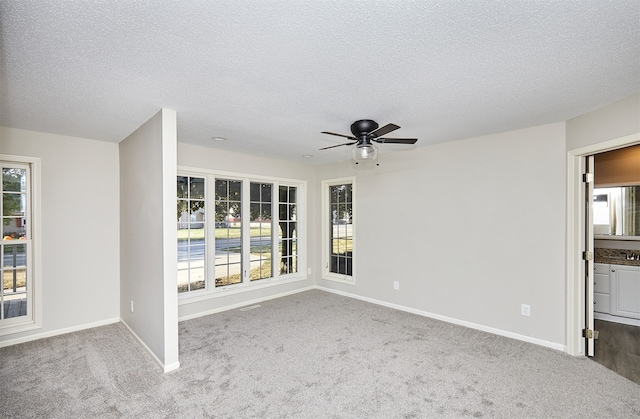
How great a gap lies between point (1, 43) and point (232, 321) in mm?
3490

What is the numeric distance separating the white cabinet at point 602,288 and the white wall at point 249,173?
4230 mm

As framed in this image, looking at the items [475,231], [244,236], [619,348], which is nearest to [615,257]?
[619,348]

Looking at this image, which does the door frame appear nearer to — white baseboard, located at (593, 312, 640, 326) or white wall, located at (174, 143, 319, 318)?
white baseboard, located at (593, 312, 640, 326)

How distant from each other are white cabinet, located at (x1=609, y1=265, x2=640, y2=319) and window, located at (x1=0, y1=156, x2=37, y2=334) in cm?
724

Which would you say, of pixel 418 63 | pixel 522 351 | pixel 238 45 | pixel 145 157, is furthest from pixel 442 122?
pixel 145 157

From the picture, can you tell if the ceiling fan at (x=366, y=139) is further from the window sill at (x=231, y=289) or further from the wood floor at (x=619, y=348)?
the window sill at (x=231, y=289)

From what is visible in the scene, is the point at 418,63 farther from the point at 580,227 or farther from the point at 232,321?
the point at 232,321

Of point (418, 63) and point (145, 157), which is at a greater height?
point (418, 63)

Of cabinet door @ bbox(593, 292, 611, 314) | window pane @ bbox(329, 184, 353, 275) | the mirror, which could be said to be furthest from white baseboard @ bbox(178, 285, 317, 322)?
the mirror

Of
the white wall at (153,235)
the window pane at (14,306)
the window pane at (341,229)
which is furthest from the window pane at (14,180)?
the window pane at (341,229)

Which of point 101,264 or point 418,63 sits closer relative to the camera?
point 418,63

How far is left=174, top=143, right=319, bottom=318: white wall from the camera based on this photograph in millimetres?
4258

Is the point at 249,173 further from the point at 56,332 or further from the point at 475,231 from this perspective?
the point at 475,231

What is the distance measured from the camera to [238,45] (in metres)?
1.76
